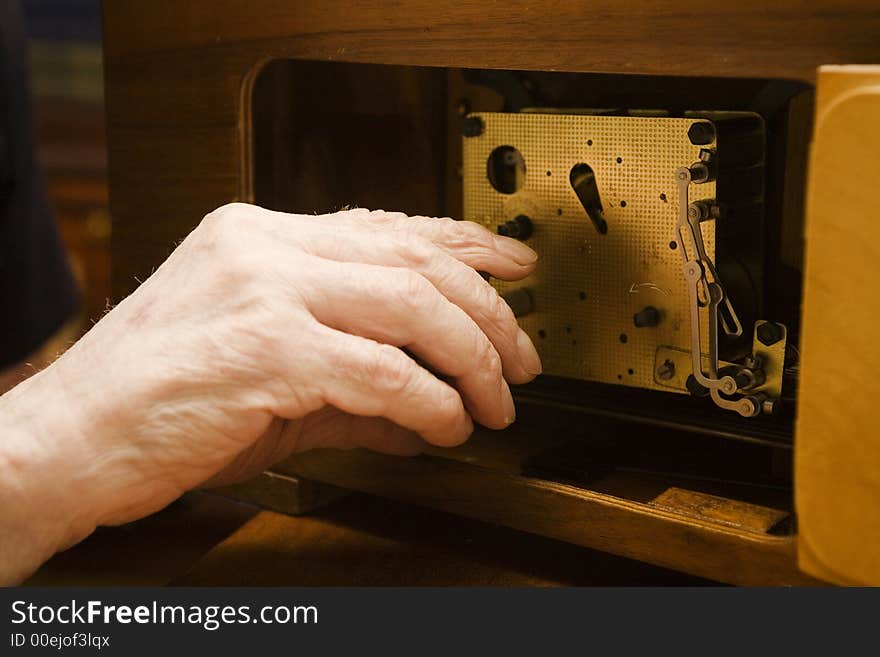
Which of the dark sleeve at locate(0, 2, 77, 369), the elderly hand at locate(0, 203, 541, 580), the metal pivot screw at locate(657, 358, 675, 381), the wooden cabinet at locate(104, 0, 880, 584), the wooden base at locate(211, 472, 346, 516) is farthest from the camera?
the dark sleeve at locate(0, 2, 77, 369)

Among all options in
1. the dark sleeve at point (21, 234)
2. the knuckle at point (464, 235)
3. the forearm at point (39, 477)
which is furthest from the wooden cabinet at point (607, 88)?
the dark sleeve at point (21, 234)

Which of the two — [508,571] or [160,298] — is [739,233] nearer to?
[508,571]

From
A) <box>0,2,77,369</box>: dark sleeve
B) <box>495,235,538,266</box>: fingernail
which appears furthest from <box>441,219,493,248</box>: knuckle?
<box>0,2,77,369</box>: dark sleeve

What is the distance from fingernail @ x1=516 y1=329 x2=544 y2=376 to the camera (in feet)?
2.43

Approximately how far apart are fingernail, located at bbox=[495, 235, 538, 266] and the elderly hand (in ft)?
0.14

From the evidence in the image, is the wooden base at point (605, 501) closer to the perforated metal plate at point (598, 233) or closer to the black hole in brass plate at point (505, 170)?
the perforated metal plate at point (598, 233)

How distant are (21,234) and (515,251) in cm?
111

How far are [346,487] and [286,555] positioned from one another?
64 millimetres

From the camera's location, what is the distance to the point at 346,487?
0.84 m

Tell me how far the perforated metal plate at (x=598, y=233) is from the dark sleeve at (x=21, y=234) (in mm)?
973

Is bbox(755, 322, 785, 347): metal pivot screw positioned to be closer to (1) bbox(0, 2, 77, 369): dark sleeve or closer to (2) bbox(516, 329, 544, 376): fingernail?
(2) bbox(516, 329, 544, 376): fingernail

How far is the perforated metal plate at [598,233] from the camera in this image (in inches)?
29.7

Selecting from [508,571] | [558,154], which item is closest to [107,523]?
[508,571]

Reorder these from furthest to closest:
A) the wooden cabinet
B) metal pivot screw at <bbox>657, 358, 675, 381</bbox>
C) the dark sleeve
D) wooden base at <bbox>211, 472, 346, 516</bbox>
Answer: the dark sleeve
wooden base at <bbox>211, 472, 346, 516</bbox>
metal pivot screw at <bbox>657, 358, 675, 381</bbox>
the wooden cabinet
